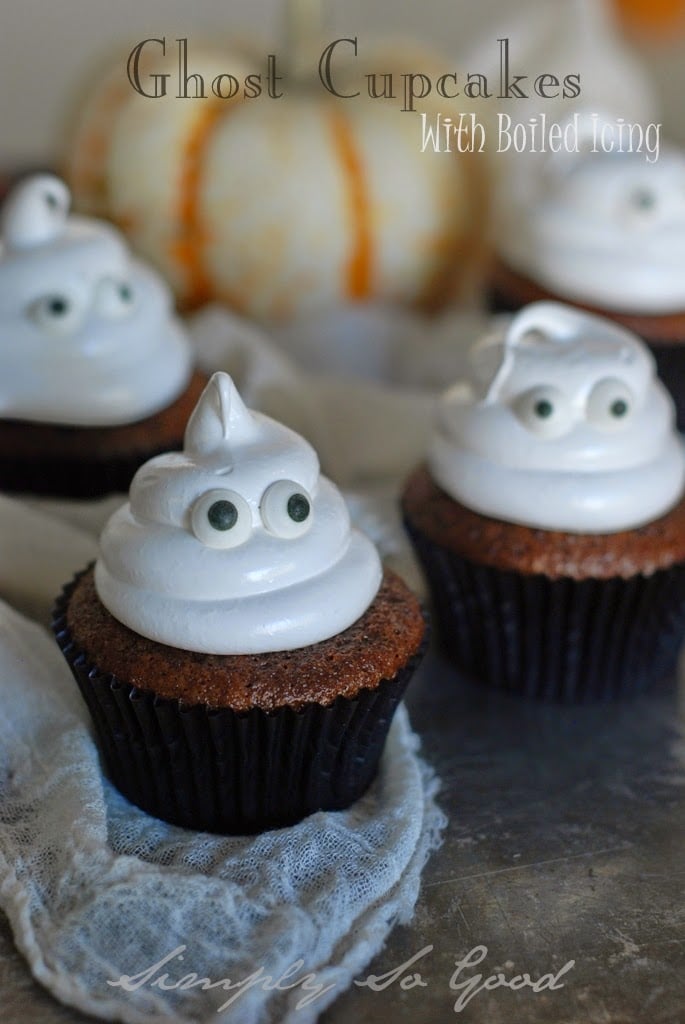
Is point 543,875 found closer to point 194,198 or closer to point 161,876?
point 161,876

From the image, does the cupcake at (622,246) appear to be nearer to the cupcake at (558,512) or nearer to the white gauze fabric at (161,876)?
the cupcake at (558,512)

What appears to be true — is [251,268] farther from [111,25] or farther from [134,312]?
[111,25]

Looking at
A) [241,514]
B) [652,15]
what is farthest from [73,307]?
[652,15]

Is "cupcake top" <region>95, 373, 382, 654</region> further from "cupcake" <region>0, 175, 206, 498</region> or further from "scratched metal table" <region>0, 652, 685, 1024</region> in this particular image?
"cupcake" <region>0, 175, 206, 498</region>

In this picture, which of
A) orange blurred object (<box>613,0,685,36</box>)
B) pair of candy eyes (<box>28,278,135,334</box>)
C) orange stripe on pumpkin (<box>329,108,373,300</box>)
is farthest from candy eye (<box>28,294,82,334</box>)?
orange blurred object (<box>613,0,685,36</box>)

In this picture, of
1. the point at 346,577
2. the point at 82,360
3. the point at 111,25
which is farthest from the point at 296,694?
the point at 111,25

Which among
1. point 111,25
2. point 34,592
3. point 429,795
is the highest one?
point 111,25
